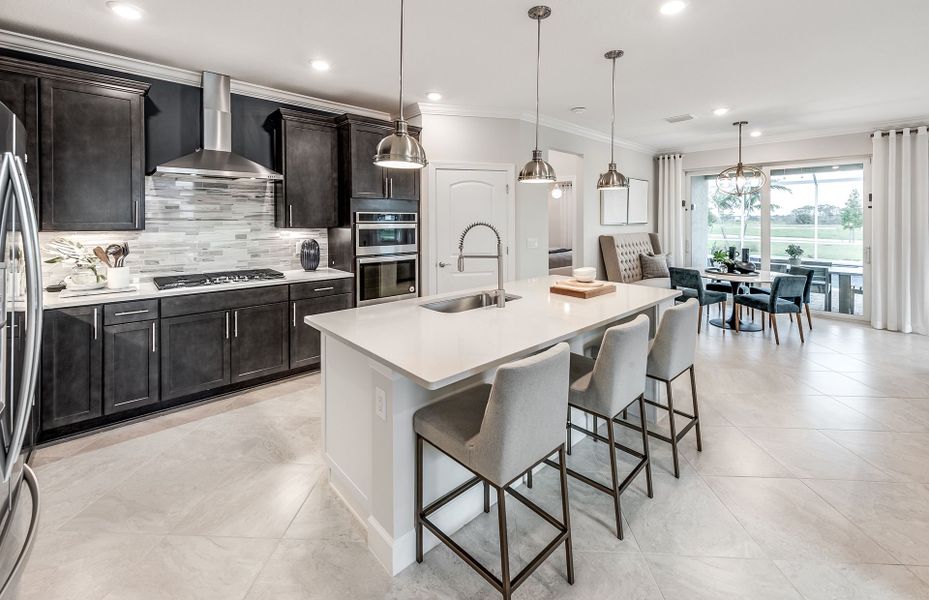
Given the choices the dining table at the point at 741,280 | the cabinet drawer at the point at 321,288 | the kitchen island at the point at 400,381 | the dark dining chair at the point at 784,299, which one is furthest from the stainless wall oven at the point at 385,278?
the dark dining chair at the point at 784,299

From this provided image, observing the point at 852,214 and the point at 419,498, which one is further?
the point at 852,214

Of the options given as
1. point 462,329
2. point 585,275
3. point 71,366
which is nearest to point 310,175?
point 71,366

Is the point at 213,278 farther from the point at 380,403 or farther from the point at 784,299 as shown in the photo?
the point at 784,299

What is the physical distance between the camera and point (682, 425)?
3.21 meters

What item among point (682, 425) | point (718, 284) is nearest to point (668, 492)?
point (682, 425)

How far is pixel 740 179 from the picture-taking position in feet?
20.1

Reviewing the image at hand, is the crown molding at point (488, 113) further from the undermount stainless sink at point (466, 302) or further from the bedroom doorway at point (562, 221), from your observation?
the bedroom doorway at point (562, 221)

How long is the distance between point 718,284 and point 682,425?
180 inches

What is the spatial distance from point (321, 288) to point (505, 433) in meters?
3.02

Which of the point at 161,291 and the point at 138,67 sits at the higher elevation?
the point at 138,67

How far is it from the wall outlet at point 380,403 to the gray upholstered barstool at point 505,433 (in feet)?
0.41

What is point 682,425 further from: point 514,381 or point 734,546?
point 514,381

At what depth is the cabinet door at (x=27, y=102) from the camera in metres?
→ 2.87

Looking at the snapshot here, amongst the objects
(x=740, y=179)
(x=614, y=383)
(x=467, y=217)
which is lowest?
(x=614, y=383)
